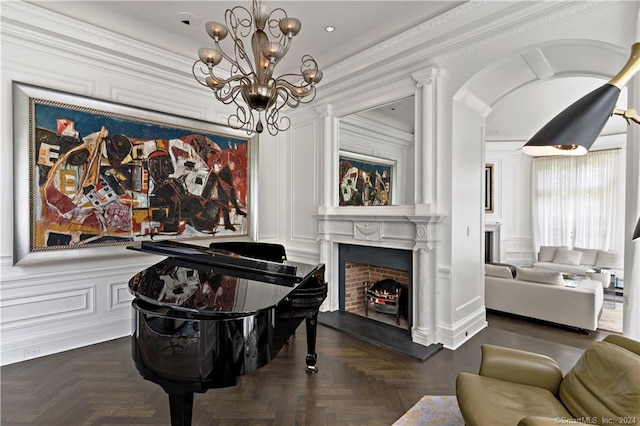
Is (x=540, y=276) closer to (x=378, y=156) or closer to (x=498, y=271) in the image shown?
(x=498, y=271)

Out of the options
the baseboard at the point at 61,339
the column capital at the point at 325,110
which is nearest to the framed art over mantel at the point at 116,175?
the baseboard at the point at 61,339

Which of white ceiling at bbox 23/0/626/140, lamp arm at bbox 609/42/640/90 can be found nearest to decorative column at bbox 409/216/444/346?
white ceiling at bbox 23/0/626/140

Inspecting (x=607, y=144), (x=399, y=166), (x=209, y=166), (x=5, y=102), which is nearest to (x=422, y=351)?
(x=399, y=166)

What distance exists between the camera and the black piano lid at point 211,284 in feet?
6.09

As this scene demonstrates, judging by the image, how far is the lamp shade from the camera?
23.0 inches

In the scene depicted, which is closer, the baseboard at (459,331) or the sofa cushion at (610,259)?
the baseboard at (459,331)

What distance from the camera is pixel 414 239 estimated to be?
3500 mm

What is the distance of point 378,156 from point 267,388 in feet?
9.36

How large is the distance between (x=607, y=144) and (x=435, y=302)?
20.9 ft

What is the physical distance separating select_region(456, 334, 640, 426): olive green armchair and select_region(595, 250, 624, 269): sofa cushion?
6.11 meters

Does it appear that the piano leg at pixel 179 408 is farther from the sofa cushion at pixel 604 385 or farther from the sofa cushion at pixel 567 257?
the sofa cushion at pixel 567 257

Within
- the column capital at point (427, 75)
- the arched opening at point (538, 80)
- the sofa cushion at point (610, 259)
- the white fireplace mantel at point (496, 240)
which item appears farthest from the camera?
the white fireplace mantel at point (496, 240)

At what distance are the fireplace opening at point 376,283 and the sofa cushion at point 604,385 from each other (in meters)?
2.00

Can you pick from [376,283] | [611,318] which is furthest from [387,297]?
[611,318]
